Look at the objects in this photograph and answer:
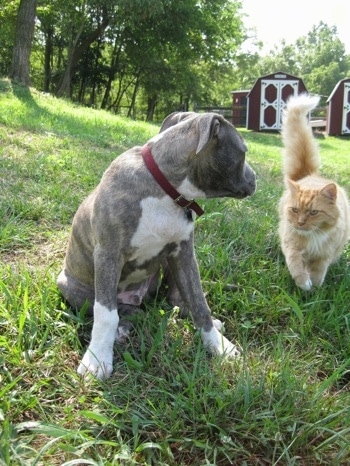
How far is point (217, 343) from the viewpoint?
230cm

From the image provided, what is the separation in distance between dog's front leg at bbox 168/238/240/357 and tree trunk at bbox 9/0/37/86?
11.1m

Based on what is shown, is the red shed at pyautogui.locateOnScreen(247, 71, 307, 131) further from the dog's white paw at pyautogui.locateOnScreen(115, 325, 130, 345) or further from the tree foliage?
the dog's white paw at pyautogui.locateOnScreen(115, 325, 130, 345)

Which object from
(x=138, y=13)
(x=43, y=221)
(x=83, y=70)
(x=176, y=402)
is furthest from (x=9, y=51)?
(x=176, y=402)

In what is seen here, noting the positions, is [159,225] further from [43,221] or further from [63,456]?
[43,221]

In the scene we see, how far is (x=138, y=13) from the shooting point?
18.2 meters

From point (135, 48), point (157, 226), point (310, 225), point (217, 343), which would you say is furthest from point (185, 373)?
point (135, 48)

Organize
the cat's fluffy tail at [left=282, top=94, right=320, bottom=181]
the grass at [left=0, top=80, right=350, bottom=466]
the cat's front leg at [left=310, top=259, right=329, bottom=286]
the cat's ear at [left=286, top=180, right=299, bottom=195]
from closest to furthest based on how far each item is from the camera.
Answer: the grass at [left=0, top=80, right=350, bottom=466] < the cat's front leg at [left=310, top=259, right=329, bottom=286] < the cat's ear at [left=286, top=180, right=299, bottom=195] < the cat's fluffy tail at [left=282, top=94, right=320, bottom=181]

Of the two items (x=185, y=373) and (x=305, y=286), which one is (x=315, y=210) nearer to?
(x=305, y=286)

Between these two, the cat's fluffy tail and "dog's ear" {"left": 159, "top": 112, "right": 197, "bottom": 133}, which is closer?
"dog's ear" {"left": 159, "top": 112, "right": 197, "bottom": 133}

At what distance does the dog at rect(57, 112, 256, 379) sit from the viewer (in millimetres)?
2125

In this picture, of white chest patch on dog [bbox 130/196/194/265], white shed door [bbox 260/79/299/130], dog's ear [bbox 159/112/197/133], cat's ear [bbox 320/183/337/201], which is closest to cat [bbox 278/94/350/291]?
cat's ear [bbox 320/183/337/201]

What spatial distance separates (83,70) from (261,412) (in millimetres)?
30665

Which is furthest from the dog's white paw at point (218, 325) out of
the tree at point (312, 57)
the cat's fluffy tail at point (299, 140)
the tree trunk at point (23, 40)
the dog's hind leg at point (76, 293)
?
the tree at point (312, 57)

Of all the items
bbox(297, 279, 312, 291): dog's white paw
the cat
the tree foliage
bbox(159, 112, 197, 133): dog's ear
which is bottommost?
bbox(297, 279, 312, 291): dog's white paw
